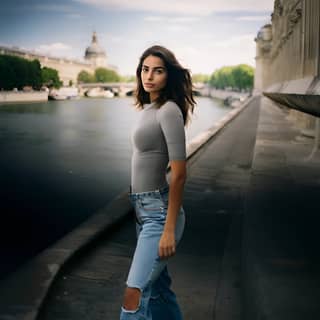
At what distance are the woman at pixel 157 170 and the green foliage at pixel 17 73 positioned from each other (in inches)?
2523

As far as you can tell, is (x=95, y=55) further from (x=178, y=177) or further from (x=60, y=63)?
(x=178, y=177)

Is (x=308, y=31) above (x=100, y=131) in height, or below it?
above

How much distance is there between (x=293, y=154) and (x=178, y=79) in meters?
6.56

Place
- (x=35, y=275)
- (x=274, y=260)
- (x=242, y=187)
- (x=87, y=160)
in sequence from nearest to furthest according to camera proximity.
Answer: (x=274, y=260) → (x=35, y=275) → (x=242, y=187) → (x=87, y=160)

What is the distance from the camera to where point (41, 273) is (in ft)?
12.1

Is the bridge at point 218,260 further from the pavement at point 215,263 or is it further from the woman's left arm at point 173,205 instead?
the woman's left arm at point 173,205

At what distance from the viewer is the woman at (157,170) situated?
6.32 feet

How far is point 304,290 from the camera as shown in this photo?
2574mm

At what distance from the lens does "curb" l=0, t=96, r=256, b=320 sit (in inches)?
122

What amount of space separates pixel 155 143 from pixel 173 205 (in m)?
0.22

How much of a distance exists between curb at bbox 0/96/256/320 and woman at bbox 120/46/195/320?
1.23m

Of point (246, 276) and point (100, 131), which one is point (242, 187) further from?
point (100, 131)

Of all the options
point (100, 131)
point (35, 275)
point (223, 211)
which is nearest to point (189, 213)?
point (223, 211)

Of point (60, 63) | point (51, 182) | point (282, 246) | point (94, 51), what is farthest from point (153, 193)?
point (94, 51)
